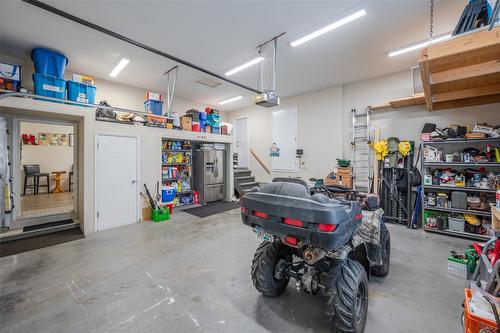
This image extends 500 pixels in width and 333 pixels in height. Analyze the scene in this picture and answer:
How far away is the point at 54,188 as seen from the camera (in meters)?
7.95

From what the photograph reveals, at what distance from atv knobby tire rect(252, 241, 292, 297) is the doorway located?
7.04 m

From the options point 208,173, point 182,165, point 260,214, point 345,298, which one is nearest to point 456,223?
point 345,298

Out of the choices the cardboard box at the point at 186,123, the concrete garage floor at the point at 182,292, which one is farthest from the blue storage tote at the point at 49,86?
the concrete garage floor at the point at 182,292

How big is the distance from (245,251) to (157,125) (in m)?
3.96

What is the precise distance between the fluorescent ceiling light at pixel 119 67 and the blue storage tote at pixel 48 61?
99cm

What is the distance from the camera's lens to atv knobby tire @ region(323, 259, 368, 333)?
63.6 inches

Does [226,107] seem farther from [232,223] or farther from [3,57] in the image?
[3,57]

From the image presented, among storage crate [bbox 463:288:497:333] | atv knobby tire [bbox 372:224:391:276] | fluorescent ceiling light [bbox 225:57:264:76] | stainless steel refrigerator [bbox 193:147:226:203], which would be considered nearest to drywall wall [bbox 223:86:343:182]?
stainless steel refrigerator [bbox 193:147:226:203]

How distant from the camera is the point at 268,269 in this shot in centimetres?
211

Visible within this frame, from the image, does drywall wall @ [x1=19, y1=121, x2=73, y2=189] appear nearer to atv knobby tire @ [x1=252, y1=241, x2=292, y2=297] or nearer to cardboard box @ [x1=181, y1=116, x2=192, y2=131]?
cardboard box @ [x1=181, y1=116, x2=192, y2=131]

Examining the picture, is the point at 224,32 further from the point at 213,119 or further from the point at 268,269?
the point at 268,269

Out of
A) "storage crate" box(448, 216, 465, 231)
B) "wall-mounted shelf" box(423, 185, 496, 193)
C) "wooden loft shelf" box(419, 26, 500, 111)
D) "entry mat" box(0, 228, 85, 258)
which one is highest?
"wooden loft shelf" box(419, 26, 500, 111)

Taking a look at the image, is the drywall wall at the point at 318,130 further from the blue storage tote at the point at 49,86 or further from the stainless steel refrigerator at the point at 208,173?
the blue storage tote at the point at 49,86

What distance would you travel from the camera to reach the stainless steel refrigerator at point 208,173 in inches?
267
